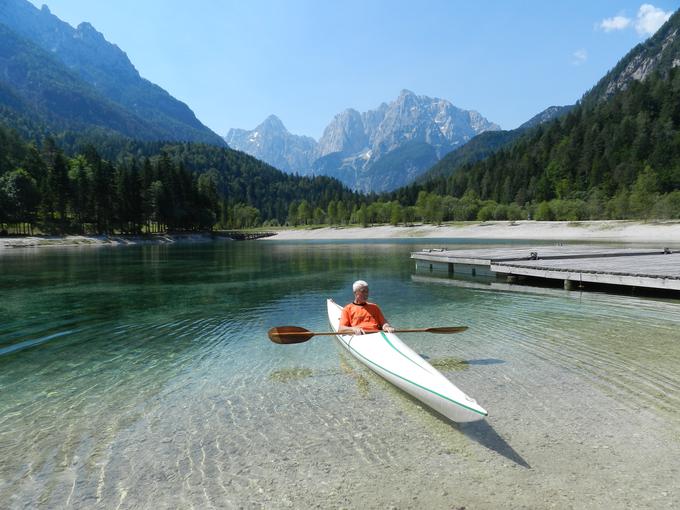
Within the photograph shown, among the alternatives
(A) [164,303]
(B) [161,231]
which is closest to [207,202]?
(B) [161,231]

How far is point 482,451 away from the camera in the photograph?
7.11 metres

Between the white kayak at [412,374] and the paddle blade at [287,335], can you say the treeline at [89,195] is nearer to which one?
the paddle blade at [287,335]

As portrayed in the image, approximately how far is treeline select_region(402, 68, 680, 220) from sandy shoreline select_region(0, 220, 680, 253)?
14.2 metres

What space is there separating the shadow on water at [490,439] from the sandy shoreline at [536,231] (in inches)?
3260

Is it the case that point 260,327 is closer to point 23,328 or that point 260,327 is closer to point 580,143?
point 23,328

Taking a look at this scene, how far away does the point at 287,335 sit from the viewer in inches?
500

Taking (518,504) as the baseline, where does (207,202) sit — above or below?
above

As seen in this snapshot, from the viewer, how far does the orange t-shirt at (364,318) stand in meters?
12.0

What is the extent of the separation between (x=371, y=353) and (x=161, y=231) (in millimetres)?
122230

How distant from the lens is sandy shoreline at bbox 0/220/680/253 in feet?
281

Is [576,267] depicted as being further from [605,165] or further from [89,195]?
[605,165]

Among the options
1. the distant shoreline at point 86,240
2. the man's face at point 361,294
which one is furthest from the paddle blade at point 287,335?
the distant shoreline at point 86,240

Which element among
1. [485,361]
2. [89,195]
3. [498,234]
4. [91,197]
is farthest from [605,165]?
[485,361]

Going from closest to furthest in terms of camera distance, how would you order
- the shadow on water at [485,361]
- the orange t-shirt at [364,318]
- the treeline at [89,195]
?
1. the shadow on water at [485,361]
2. the orange t-shirt at [364,318]
3. the treeline at [89,195]
